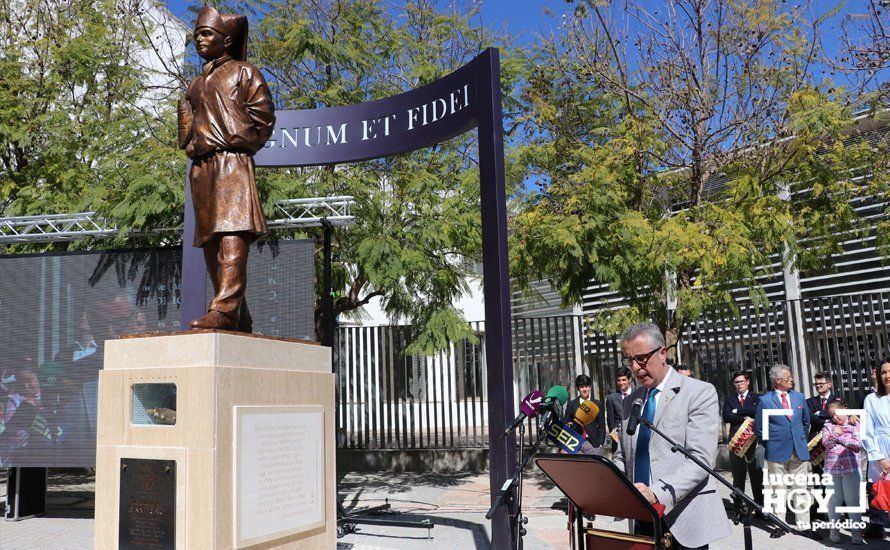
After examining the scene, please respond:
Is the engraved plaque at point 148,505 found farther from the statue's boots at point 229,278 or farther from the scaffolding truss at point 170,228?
the scaffolding truss at point 170,228

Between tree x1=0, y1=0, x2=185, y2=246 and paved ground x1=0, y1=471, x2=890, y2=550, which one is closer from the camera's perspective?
paved ground x1=0, y1=471, x2=890, y2=550

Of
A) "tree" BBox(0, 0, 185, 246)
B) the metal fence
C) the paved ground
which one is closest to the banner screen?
"tree" BBox(0, 0, 185, 246)

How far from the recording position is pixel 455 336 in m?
11.6

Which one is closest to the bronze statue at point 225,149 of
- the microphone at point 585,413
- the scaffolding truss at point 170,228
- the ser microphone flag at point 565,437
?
the ser microphone flag at point 565,437

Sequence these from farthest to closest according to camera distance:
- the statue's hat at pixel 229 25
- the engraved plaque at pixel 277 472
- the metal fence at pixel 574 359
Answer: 1. the metal fence at pixel 574 359
2. the statue's hat at pixel 229 25
3. the engraved plaque at pixel 277 472

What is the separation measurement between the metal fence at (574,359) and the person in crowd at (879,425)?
189 inches

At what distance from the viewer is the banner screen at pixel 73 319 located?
33.7 feet

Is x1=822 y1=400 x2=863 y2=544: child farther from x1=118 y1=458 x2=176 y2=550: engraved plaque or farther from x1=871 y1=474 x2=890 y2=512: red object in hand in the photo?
x1=118 y1=458 x2=176 y2=550: engraved plaque

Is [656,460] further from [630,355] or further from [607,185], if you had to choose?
[607,185]

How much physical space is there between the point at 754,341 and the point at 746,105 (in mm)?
4272

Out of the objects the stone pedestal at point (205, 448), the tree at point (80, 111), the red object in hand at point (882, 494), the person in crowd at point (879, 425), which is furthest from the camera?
the tree at point (80, 111)

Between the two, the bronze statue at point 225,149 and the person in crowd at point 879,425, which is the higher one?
the bronze statue at point 225,149

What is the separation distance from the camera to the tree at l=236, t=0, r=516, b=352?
37.2ft

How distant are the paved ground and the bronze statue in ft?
14.3
